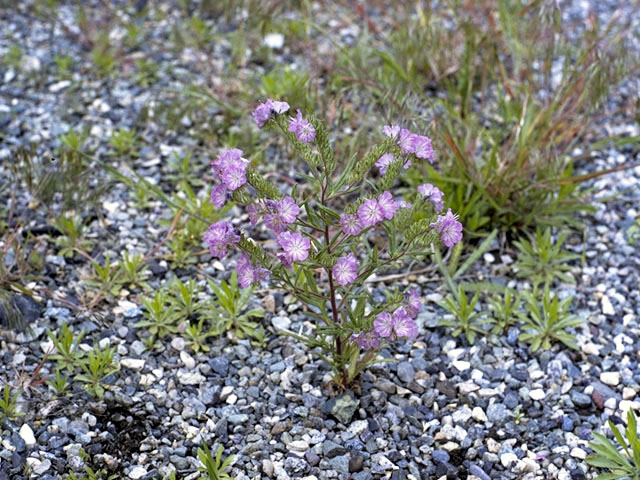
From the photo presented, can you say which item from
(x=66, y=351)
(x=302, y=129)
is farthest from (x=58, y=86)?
(x=302, y=129)

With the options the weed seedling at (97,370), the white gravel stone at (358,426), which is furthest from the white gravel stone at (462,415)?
the weed seedling at (97,370)

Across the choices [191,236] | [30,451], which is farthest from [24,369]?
[191,236]

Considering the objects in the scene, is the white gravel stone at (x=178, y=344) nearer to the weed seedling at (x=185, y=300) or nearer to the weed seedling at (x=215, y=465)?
the weed seedling at (x=185, y=300)

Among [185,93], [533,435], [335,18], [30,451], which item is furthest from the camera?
[335,18]

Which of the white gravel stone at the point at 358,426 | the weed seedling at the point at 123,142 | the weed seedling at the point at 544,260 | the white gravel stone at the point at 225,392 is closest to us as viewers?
the white gravel stone at the point at 358,426

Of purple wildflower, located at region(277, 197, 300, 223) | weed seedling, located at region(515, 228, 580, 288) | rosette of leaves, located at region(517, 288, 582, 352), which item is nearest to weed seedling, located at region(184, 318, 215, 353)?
purple wildflower, located at region(277, 197, 300, 223)

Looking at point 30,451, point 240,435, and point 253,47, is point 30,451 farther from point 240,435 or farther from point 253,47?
point 253,47
